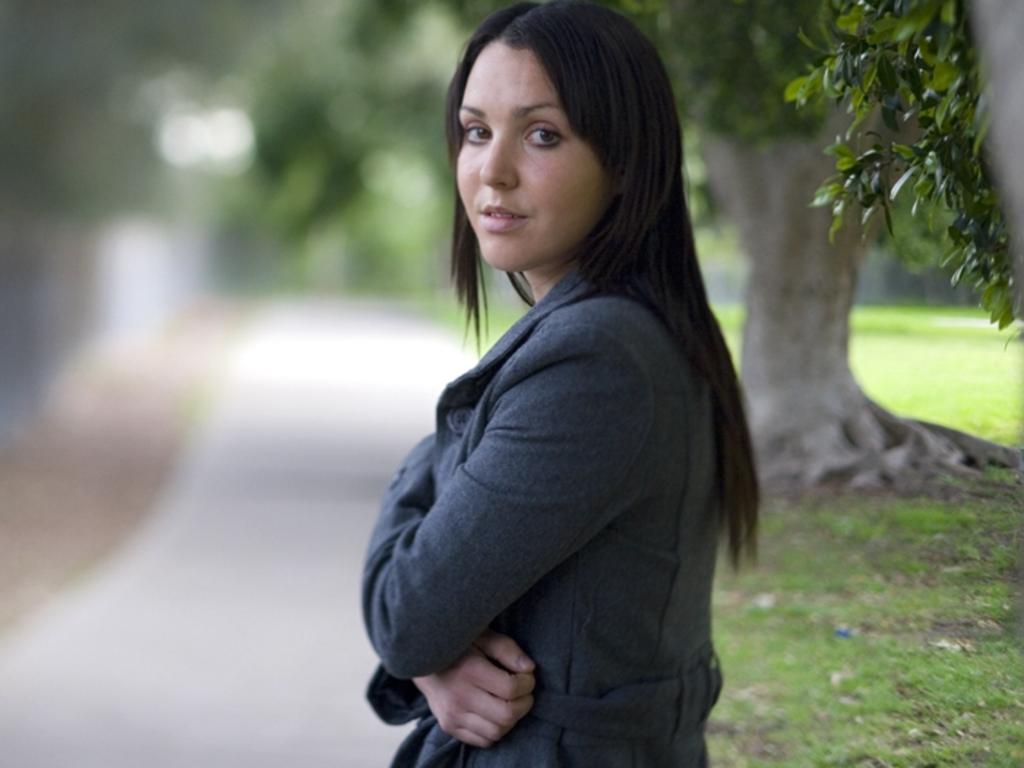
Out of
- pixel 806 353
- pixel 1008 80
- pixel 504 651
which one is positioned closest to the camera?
pixel 1008 80

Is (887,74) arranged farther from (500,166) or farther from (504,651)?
(504,651)

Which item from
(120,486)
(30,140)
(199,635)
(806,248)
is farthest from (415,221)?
(806,248)

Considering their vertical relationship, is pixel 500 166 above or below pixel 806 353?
above

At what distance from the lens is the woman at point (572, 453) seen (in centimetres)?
174

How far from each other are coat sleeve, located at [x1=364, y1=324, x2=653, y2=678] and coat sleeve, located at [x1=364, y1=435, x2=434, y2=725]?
0.90 feet

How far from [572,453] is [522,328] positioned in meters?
0.21

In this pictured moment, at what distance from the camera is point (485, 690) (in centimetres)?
183

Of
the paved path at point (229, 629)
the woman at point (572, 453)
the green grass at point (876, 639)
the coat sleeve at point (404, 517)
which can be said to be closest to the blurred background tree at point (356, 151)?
the green grass at point (876, 639)

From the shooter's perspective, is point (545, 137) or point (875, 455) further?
point (875, 455)

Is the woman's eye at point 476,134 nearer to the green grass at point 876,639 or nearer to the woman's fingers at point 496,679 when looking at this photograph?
the woman's fingers at point 496,679

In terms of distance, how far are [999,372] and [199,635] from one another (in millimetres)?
5397

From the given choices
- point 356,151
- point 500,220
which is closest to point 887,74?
point 500,220

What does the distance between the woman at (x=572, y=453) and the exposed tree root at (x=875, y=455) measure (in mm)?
383

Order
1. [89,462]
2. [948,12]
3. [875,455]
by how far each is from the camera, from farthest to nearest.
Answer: [89,462], [875,455], [948,12]
